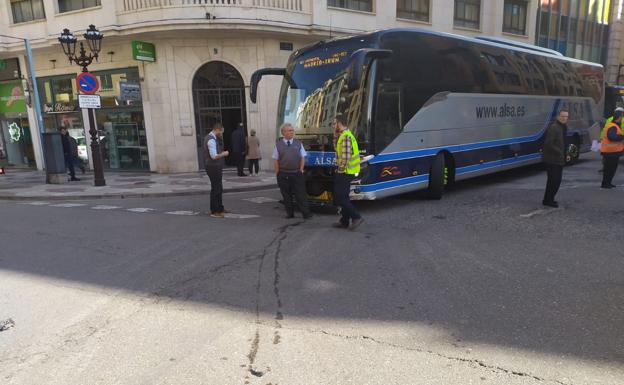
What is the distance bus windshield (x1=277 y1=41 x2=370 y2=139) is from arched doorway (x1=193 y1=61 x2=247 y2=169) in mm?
8128

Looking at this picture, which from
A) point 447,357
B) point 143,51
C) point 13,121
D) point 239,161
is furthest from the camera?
point 13,121

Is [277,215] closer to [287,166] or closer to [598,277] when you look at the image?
[287,166]

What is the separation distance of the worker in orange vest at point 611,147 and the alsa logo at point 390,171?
5.17 metres

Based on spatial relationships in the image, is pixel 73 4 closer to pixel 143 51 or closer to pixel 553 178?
pixel 143 51

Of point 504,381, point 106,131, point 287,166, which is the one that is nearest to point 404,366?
point 504,381

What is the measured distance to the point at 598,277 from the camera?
479cm

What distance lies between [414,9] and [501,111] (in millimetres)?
11046

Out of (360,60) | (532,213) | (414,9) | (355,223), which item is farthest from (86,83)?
(414,9)

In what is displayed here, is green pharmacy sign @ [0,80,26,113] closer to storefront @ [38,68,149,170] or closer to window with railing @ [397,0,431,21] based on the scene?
storefront @ [38,68,149,170]

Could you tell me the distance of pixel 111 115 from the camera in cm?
1839

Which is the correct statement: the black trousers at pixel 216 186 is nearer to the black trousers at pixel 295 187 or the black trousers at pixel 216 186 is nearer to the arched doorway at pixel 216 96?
the black trousers at pixel 295 187

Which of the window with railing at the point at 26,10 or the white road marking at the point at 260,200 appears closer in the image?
the white road marking at the point at 260,200

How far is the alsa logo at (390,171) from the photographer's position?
8416mm

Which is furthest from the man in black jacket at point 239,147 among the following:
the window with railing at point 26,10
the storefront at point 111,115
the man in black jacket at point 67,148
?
the window with railing at point 26,10
